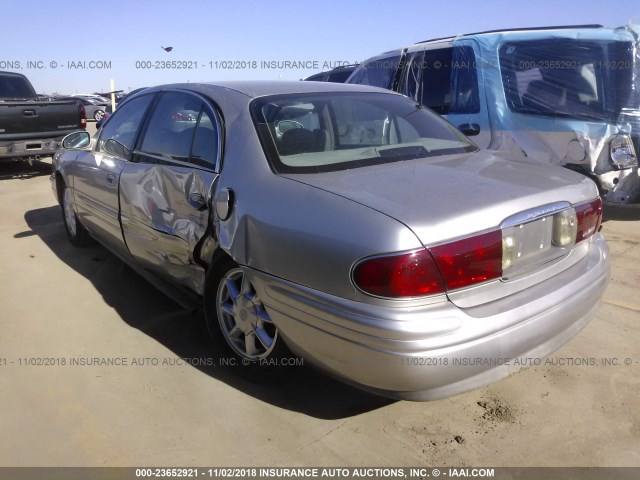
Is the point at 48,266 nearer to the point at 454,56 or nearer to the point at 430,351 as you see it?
the point at 430,351

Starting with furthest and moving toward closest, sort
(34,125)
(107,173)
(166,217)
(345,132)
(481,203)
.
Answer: (34,125)
(107,173)
(166,217)
(345,132)
(481,203)

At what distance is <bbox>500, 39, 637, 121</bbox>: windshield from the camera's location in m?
4.79

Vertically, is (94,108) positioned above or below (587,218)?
below

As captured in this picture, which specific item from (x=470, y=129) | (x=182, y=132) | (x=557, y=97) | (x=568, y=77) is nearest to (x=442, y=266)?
(x=182, y=132)

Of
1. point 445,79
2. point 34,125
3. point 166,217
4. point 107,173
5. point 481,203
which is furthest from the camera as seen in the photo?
point 34,125

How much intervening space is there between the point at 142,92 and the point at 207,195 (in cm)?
165

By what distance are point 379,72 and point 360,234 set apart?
4.91 m

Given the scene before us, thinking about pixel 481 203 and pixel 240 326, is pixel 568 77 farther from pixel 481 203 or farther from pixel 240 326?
pixel 240 326

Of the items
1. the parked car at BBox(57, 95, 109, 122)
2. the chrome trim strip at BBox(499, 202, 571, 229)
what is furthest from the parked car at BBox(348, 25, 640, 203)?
the parked car at BBox(57, 95, 109, 122)

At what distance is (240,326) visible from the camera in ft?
9.52

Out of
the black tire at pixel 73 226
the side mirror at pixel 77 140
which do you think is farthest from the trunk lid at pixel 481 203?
the black tire at pixel 73 226

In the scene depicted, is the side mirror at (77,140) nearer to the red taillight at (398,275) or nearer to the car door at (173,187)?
the car door at (173,187)

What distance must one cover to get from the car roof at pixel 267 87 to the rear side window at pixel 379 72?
2848mm

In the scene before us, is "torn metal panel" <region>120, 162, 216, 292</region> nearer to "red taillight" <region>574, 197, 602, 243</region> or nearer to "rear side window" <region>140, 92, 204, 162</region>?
"rear side window" <region>140, 92, 204, 162</region>
